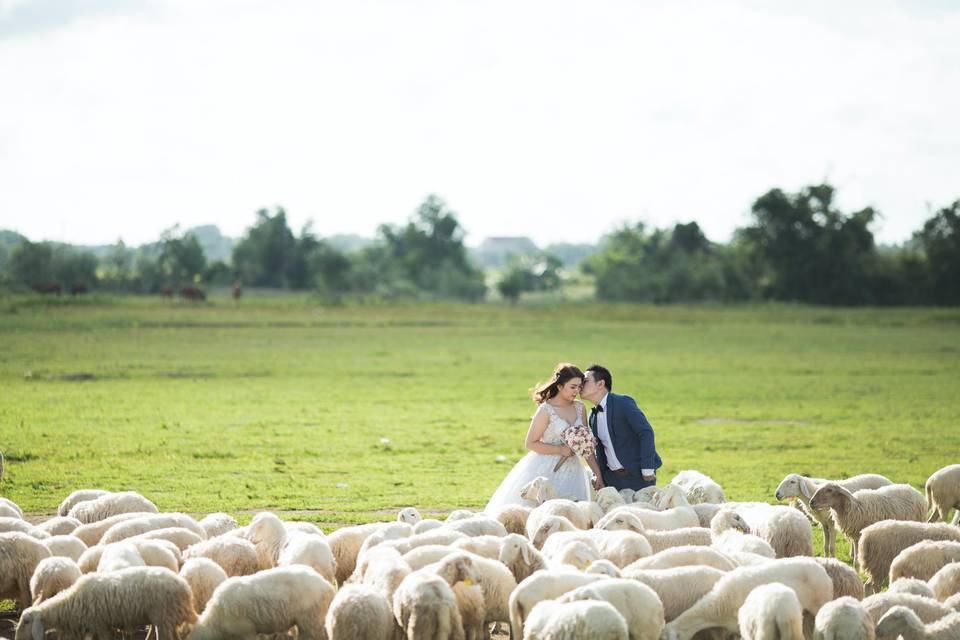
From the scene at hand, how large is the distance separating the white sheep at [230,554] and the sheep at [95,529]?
138cm

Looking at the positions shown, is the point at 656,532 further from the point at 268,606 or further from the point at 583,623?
the point at 268,606

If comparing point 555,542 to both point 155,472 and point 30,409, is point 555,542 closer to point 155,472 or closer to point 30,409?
point 155,472

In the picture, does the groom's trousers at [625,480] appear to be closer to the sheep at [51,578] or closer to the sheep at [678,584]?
the sheep at [678,584]

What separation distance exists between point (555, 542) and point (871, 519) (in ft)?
13.0

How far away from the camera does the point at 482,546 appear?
9.48m

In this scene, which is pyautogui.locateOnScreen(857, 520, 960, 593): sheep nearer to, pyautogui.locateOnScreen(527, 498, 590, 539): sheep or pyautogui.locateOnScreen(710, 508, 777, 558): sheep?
pyautogui.locateOnScreen(710, 508, 777, 558): sheep

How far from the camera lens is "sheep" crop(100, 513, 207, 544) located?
10273mm

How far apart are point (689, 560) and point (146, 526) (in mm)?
4954

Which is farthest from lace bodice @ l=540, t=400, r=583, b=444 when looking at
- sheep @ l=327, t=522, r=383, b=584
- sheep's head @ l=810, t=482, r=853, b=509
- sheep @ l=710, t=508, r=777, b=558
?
sheep @ l=327, t=522, r=383, b=584

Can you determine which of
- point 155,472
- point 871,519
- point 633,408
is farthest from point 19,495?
point 871,519

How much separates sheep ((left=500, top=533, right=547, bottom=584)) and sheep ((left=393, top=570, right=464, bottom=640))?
947 millimetres

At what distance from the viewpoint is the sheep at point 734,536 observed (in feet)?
31.4

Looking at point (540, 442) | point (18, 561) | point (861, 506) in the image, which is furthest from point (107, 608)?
point (861, 506)

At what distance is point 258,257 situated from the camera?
326 feet
